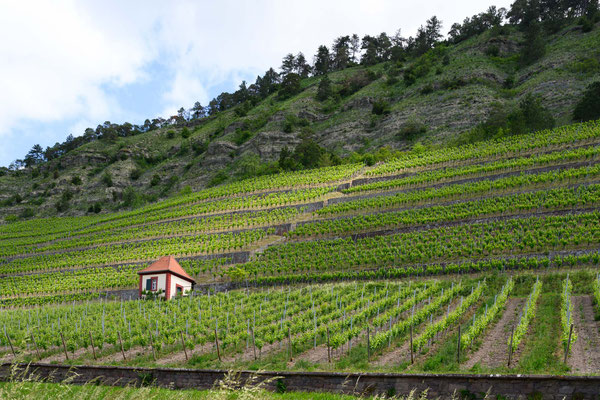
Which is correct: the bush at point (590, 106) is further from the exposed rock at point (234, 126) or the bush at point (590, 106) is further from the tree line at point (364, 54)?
the exposed rock at point (234, 126)

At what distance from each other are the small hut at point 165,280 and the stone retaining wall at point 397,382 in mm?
15744

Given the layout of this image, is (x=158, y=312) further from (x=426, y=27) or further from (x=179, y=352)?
(x=426, y=27)

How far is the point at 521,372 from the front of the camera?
12.2 meters

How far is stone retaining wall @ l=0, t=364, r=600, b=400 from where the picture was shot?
34.6 feet

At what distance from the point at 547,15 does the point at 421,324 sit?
330ft

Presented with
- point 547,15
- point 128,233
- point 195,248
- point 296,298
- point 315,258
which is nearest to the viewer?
point 296,298

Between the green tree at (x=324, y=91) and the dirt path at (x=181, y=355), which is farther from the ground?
the green tree at (x=324, y=91)

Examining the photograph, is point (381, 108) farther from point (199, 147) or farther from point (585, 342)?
point (585, 342)

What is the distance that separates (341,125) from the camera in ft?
283

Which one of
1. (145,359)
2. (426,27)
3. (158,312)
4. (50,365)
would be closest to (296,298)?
(158,312)

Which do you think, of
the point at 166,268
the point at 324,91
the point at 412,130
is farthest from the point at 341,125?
the point at 166,268

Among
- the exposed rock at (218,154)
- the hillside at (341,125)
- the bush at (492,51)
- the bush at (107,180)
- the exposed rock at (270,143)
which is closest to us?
the hillside at (341,125)

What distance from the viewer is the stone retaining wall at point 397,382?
10.6m

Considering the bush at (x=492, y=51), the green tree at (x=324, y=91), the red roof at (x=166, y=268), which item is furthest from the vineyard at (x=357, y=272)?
the green tree at (x=324, y=91)
